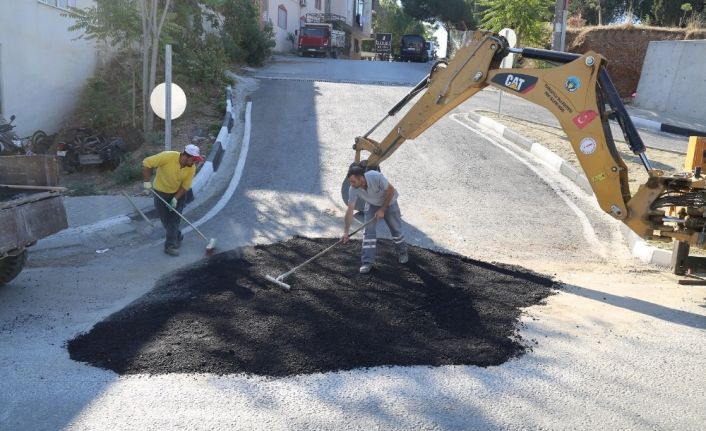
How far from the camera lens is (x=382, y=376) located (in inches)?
179

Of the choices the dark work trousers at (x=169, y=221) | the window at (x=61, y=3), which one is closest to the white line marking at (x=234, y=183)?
the dark work trousers at (x=169, y=221)

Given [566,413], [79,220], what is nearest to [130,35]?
[79,220]

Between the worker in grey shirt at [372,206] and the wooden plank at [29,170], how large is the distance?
3.35 meters

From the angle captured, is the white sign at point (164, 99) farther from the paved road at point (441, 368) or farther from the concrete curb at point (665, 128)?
the concrete curb at point (665, 128)

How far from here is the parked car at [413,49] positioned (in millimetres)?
38844

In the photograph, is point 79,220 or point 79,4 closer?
point 79,220

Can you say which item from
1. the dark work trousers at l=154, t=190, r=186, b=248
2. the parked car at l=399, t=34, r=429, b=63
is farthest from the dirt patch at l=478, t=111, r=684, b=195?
the parked car at l=399, t=34, r=429, b=63

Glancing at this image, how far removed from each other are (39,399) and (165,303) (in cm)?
185

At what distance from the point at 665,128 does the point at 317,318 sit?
14.4 m

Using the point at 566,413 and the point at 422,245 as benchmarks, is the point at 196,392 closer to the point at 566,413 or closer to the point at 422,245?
the point at 566,413

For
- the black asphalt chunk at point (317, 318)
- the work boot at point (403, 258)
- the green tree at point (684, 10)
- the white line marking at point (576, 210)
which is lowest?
the black asphalt chunk at point (317, 318)

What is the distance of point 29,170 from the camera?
6.61 meters

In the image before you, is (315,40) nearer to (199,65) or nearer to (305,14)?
(305,14)

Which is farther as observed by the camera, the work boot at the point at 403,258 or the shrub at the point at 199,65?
the shrub at the point at 199,65
